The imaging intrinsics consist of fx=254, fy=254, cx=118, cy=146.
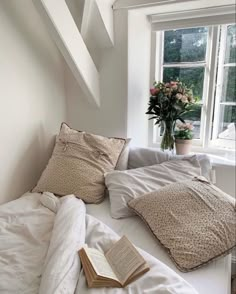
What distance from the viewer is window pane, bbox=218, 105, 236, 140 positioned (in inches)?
83.4

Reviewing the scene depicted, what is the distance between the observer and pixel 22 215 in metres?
1.37

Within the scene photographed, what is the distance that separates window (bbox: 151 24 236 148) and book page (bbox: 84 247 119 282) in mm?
1521

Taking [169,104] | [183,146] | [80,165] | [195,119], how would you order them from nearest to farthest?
[80,165] < [169,104] < [183,146] < [195,119]

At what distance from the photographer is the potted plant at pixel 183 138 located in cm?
202

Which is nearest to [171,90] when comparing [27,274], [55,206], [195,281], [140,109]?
[140,109]

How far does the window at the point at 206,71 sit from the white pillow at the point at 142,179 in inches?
26.7

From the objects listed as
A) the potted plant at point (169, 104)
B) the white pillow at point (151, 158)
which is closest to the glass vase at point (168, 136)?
the potted plant at point (169, 104)

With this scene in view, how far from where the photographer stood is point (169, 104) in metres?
1.92

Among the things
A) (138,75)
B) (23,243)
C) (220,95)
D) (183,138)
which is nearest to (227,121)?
(220,95)

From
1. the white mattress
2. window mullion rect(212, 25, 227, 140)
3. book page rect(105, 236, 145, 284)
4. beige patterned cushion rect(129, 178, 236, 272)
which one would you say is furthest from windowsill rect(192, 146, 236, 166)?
book page rect(105, 236, 145, 284)

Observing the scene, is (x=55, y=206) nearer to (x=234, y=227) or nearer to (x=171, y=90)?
(x=234, y=227)

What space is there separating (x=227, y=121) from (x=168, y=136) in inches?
22.4

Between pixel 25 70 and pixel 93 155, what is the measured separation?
2.46 feet

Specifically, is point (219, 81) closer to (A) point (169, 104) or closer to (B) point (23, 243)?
(A) point (169, 104)
